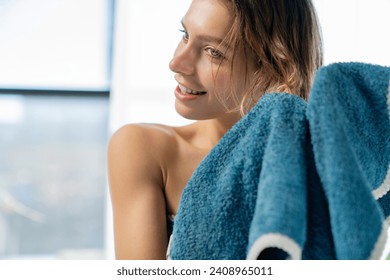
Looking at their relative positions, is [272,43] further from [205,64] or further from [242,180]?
[242,180]

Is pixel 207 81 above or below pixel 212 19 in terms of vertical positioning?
below

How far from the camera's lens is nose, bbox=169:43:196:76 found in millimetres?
927

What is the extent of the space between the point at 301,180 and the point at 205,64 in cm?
45

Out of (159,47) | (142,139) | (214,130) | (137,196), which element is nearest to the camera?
(137,196)

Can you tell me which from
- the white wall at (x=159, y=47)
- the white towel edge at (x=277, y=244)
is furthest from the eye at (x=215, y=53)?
the white wall at (x=159, y=47)

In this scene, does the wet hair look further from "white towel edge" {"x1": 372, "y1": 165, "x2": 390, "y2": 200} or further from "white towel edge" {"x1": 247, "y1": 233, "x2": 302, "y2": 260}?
"white towel edge" {"x1": 247, "y1": 233, "x2": 302, "y2": 260}

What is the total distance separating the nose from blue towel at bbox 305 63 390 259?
38cm

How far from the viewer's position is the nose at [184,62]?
93 cm

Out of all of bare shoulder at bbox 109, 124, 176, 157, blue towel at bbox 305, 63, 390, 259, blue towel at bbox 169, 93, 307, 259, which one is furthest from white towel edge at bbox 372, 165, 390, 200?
bare shoulder at bbox 109, 124, 176, 157

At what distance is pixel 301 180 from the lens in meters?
0.53

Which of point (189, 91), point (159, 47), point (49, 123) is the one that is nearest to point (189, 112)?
point (189, 91)

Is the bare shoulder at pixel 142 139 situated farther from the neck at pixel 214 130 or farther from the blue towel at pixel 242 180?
the blue towel at pixel 242 180

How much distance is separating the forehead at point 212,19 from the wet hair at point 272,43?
0.04ft

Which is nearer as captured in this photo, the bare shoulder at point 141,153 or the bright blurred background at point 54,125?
the bare shoulder at point 141,153
